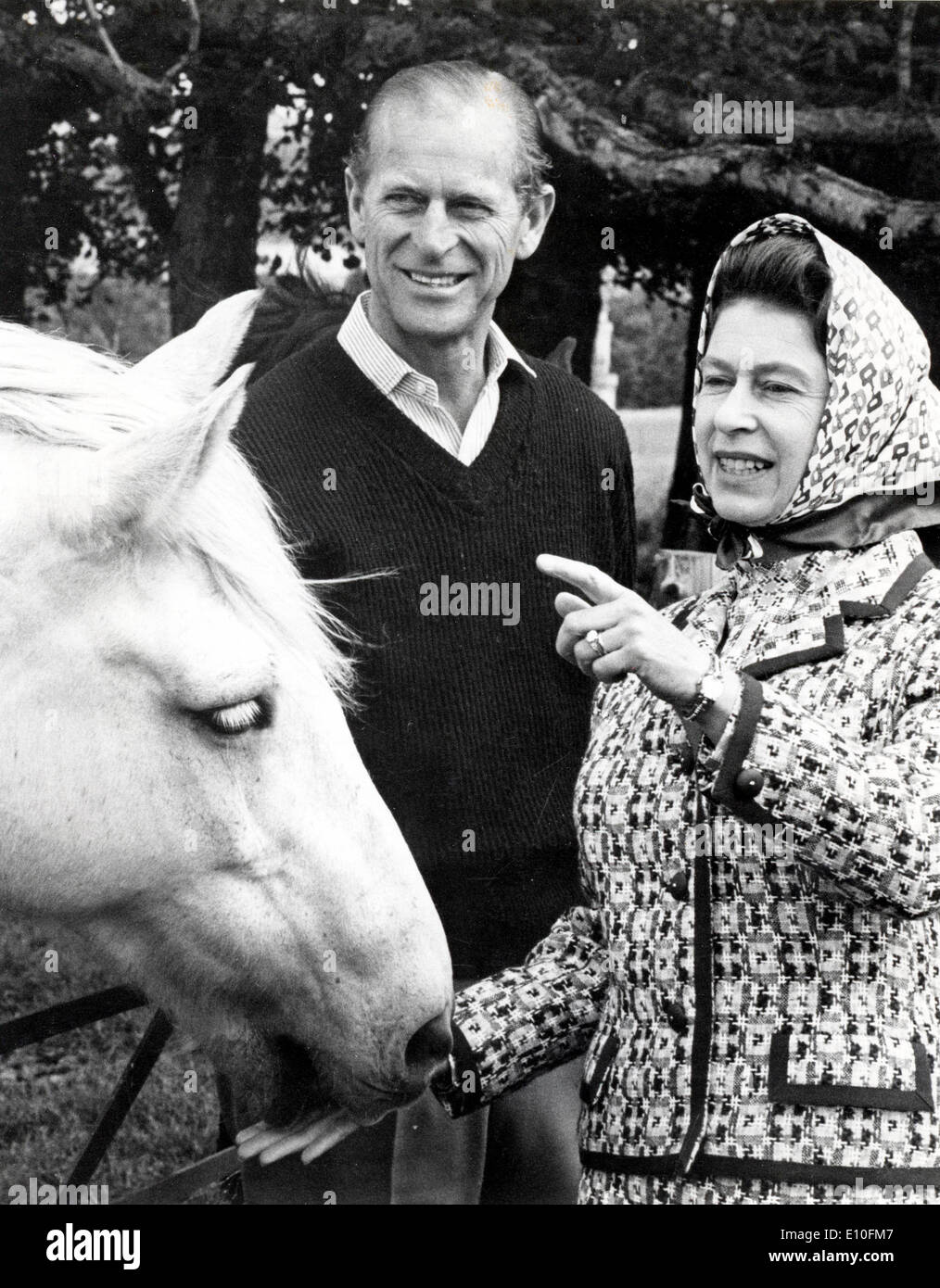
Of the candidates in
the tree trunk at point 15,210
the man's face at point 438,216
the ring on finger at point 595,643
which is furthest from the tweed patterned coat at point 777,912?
the tree trunk at point 15,210

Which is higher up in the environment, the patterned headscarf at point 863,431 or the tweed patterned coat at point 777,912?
the patterned headscarf at point 863,431

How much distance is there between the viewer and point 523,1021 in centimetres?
158

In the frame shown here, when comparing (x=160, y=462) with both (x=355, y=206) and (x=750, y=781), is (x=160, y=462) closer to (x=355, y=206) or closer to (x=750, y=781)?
(x=750, y=781)

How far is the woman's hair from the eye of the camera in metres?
1.45

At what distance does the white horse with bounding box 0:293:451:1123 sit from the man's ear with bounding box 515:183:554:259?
76 centimetres

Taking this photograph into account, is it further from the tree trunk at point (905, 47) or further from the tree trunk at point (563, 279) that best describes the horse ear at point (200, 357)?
the tree trunk at point (905, 47)

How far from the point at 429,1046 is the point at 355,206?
129 cm

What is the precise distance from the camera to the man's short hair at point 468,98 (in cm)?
201

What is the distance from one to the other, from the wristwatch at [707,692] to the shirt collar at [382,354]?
0.88 meters

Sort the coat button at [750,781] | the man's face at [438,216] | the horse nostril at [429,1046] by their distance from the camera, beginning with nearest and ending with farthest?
the coat button at [750,781], the horse nostril at [429,1046], the man's face at [438,216]

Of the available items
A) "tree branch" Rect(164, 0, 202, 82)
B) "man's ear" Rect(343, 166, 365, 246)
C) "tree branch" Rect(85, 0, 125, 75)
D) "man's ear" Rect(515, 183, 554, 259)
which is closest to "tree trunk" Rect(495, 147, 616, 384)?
"man's ear" Rect(515, 183, 554, 259)
